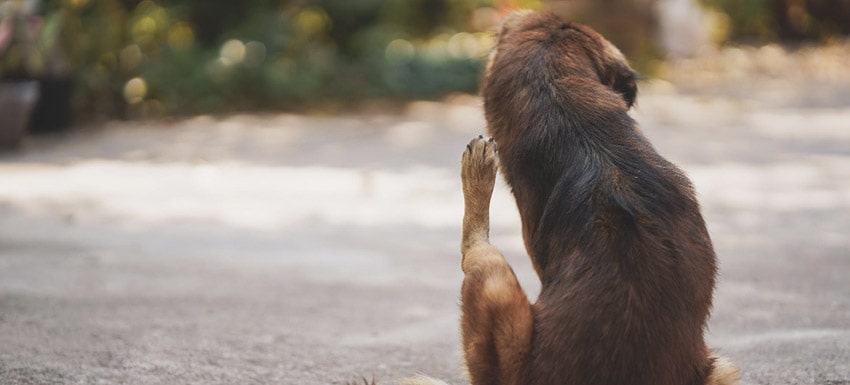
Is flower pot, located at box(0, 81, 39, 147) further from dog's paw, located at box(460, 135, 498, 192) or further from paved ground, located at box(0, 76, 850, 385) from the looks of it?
dog's paw, located at box(460, 135, 498, 192)

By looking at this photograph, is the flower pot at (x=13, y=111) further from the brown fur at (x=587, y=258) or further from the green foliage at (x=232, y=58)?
the brown fur at (x=587, y=258)

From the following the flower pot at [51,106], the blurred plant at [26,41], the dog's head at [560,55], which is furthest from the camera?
the flower pot at [51,106]

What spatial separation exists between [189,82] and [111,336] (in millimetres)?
8296

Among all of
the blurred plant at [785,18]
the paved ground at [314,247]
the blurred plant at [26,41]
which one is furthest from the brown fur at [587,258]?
the blurred plant at [785,18]

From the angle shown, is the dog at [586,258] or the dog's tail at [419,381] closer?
the dog at [586,258]

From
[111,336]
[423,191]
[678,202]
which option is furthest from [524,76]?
[423,191]

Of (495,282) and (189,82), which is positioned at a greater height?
(189,82)

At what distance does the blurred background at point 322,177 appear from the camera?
166 inches

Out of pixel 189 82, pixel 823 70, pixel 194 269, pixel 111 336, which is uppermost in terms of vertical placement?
pixel 823 70

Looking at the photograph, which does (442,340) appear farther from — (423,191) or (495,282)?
(423,191)

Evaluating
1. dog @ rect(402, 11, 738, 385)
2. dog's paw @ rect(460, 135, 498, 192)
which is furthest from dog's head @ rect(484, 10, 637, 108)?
dog's paw @ rect(460, 135, 498, 192)

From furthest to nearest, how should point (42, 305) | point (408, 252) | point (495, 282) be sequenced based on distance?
1. point (408, 252)
2. point (42, 305)
3. point (495, 282)

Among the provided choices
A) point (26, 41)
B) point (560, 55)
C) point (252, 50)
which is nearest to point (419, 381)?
point (560, 55)

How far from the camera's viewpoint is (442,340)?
4.32 meters
